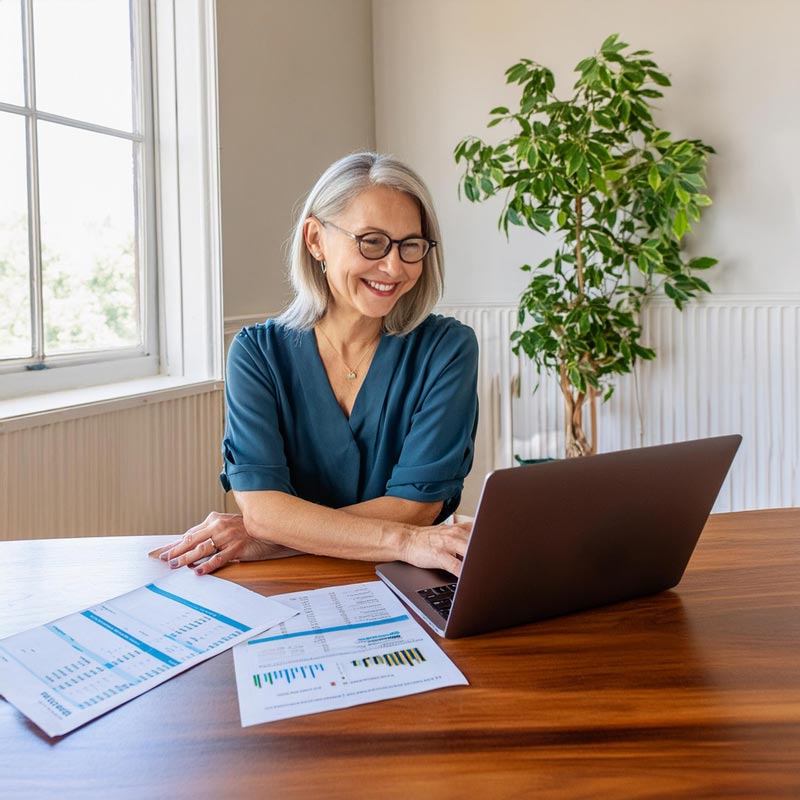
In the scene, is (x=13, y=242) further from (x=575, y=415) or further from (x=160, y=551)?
(x=575, y=415)

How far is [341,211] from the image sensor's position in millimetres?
1542

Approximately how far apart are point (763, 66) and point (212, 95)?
2.10 metres

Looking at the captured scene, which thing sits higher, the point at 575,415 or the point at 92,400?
the point at 92,400

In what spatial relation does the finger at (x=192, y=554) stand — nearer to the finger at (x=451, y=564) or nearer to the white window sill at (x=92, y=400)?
the finger at (x=451, y=564)

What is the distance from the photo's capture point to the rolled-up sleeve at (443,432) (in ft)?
4.78

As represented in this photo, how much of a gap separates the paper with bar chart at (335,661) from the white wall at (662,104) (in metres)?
2.89

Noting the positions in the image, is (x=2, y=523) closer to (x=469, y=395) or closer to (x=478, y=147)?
(x=469, y=395)

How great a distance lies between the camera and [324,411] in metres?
1.55

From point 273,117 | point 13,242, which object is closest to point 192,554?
point 13,242

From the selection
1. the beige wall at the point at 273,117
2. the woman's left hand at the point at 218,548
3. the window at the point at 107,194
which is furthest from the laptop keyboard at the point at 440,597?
the beige wall at the point at 273,117

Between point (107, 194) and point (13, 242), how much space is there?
0.44 m

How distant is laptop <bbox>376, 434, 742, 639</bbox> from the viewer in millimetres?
848

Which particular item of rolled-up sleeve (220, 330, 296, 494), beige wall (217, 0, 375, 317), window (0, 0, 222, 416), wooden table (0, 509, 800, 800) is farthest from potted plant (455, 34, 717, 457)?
wooden table (0, 509, 800, 800)

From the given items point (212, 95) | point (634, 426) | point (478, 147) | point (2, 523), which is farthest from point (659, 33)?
point (2, 523)
